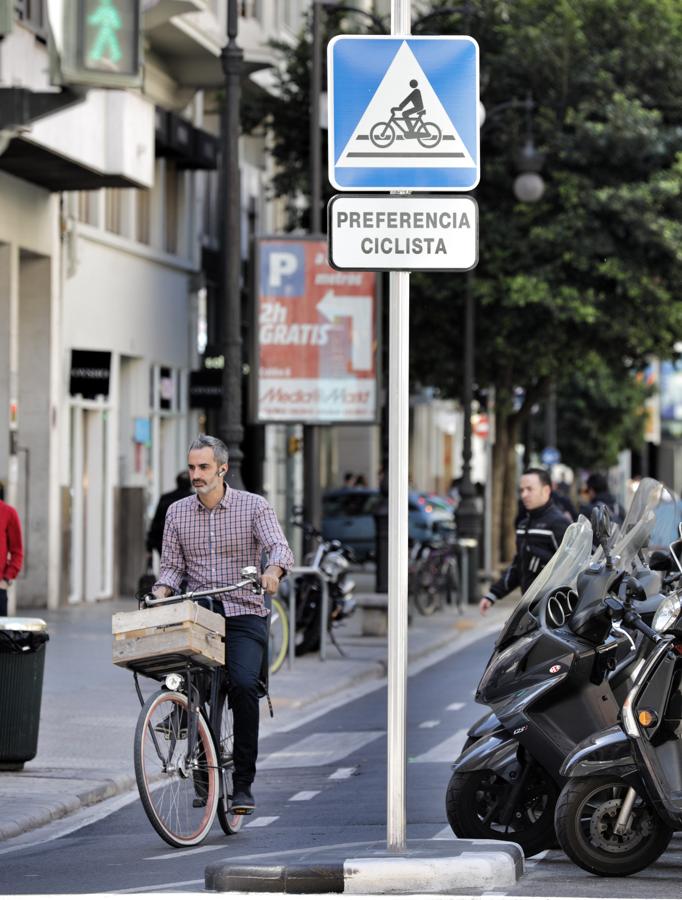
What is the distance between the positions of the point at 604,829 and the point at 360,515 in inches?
1365

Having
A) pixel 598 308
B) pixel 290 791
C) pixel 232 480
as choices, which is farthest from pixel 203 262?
pixel 290 791

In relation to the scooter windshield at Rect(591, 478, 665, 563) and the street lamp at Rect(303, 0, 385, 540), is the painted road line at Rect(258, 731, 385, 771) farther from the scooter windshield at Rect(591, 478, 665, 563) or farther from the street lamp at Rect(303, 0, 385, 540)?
the street lamp at Rect(303, 0, 385, 540)

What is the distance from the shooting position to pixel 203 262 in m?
36.1

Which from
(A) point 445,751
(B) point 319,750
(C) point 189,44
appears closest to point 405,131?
(A) point 445,751

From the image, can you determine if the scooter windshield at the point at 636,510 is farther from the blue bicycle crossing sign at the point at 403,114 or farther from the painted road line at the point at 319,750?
the painted road line at the point at 319,750

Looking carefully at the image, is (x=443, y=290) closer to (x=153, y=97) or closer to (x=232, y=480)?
(x=153, y=97)

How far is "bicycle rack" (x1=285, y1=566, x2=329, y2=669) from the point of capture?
1964cm

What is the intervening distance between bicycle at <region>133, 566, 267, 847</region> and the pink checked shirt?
14 cm

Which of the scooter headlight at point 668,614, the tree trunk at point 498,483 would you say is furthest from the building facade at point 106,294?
the scooter headlight at point 668,614

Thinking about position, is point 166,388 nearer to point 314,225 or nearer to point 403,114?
point 314,225

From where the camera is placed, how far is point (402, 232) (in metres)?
8.20

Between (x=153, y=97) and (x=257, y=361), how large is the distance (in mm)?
10345

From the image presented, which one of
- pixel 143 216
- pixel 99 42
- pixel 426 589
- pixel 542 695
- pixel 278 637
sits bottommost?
pixel 426 589

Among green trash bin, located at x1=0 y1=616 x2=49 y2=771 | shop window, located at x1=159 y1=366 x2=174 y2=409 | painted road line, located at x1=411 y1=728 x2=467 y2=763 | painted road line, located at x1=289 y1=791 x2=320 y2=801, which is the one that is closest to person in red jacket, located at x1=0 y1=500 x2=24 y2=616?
green trash bin, located at x1=0 y1=616 x2=49 y2=771
